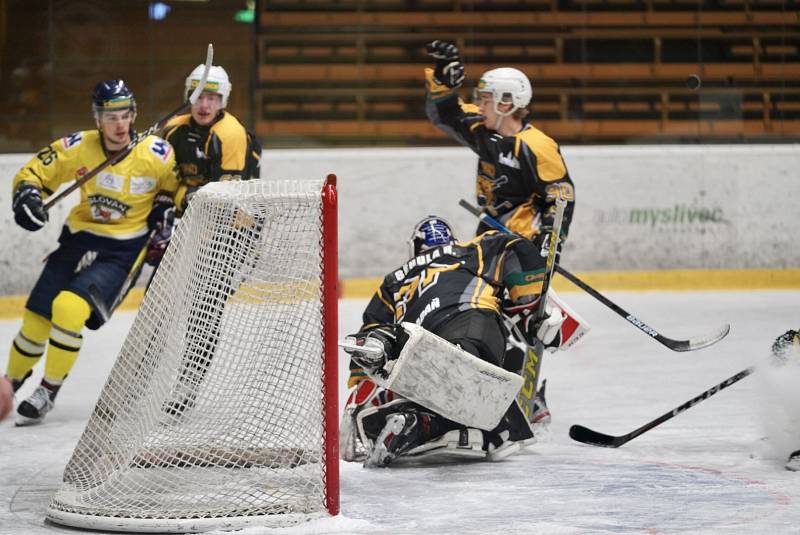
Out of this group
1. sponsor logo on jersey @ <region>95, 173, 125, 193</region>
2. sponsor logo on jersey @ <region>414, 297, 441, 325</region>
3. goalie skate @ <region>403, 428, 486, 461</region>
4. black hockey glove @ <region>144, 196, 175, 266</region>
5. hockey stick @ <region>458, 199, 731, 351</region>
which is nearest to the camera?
goalie skate @ <region>403, 428, 486, 461</region>

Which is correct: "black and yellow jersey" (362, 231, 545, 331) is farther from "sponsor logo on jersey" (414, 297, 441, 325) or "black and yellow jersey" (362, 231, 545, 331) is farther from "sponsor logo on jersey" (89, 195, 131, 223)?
"sponsor logo on jersey" (89, 195, 131, 223)

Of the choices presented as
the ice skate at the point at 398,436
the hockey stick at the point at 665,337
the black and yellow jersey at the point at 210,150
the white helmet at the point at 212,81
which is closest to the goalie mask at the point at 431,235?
the hockey stick at the point at 665,337

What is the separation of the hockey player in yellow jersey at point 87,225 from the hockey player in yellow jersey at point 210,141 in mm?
148

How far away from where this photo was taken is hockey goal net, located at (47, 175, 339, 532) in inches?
127

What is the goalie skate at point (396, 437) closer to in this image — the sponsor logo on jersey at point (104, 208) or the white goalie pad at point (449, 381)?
the white goalie pad at point (449, 381)

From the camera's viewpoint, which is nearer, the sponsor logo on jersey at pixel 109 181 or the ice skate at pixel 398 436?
the ice skate at pixel 398 436

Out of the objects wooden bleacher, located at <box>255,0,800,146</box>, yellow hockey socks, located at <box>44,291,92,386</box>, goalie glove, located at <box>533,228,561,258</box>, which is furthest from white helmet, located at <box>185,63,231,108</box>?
wooden bleacher, located at <box>255,0,800,146</box>

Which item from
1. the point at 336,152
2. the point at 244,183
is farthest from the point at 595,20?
the point at 244,183

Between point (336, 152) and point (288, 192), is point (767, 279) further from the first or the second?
point (288, 192)

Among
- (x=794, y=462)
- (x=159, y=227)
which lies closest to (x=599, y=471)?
(x=794, y=462)

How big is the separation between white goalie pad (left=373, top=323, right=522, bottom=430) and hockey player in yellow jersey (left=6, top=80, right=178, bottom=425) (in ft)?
5.03

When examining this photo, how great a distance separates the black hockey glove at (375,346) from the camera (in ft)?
11.8

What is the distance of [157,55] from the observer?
26.7 ft

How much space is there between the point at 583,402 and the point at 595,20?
163 inches
